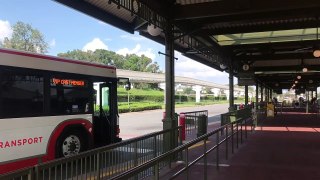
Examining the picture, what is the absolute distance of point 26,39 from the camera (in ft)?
212

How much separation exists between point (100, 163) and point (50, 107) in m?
4.65

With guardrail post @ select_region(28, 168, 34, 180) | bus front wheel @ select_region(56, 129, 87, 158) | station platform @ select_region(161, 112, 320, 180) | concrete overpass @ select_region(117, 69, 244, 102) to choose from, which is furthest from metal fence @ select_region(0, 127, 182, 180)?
concrete overpass @ select_region(117, 69, 244, 102)

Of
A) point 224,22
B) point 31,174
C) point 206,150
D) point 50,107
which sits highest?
point 224,22

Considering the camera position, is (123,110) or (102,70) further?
(123,110)

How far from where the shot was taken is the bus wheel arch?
34.6 ft

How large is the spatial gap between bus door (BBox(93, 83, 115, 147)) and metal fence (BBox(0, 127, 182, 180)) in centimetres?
437

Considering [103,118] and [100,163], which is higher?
[103,118]

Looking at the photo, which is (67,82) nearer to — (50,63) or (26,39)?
(50,63)

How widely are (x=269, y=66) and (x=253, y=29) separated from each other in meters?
17.2

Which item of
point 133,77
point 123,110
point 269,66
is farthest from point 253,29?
point 133,77

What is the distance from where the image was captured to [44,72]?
405 inches

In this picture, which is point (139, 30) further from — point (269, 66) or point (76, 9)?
point (269, 66)

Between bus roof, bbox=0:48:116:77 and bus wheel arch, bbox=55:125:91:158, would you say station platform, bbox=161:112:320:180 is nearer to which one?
bus wheel arch, bbox=55:125:91:158

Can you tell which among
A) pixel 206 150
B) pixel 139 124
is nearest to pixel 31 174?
pixel 206 150
